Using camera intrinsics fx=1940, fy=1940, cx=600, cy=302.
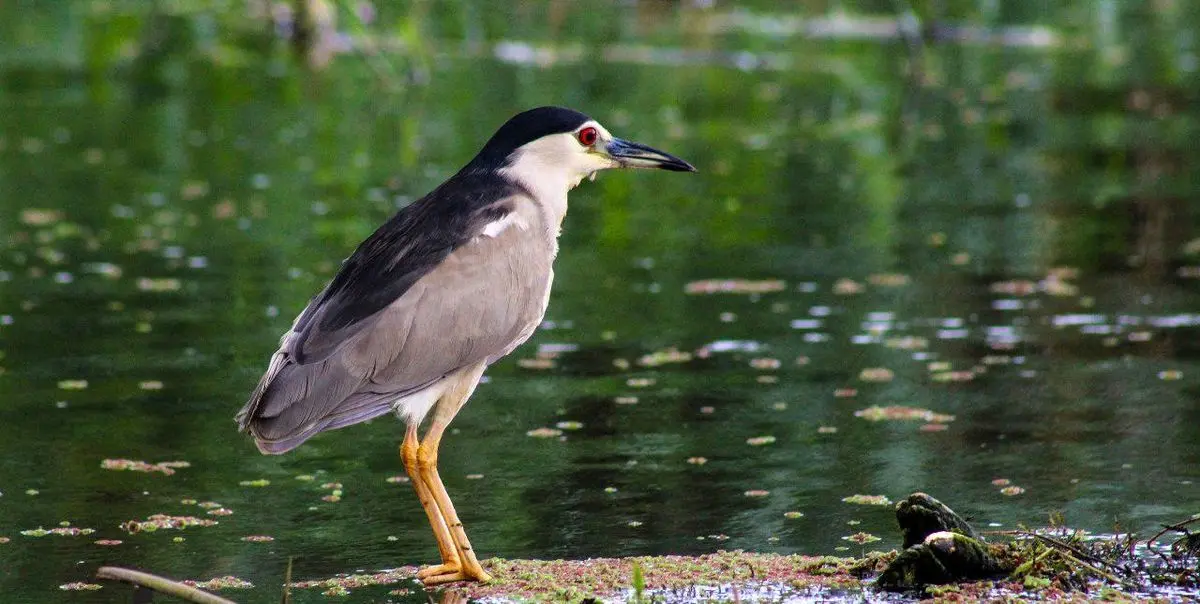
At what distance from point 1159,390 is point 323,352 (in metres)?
4.82

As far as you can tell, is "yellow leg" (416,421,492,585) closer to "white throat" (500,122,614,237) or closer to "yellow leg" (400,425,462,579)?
"yellow leg" (400,425,462,579)

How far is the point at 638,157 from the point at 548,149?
46cm

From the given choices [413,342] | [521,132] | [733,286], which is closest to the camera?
[413,342]

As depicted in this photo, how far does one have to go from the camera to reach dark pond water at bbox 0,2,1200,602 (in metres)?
7.74

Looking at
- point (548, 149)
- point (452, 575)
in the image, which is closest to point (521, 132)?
point (548, 149)

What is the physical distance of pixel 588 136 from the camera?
7.62m

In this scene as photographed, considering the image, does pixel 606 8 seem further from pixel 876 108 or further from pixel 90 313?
pixel 90 313

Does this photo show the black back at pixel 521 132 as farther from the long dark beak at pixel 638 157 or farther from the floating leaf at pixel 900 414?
the floating leaf at pixel 900 414

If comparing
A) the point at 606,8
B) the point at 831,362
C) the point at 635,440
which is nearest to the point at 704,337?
the point at 831,362

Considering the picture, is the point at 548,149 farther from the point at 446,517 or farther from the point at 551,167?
the point at 446,517

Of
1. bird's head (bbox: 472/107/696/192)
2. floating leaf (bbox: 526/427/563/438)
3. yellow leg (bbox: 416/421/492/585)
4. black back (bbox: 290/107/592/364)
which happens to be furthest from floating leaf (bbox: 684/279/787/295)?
yellow leg (bbox: 416/421/492/585)

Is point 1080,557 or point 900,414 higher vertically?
point 900,414

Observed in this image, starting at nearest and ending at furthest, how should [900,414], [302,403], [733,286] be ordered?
[302,403] < [900,414] < [733,286]

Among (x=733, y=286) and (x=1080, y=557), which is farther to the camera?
(x=733, y=286)
